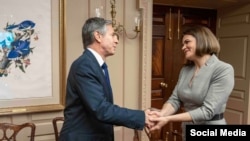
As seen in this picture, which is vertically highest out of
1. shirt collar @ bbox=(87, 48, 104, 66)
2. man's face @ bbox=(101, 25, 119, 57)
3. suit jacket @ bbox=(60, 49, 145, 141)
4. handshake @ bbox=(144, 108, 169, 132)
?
man's face @ bbox=(101, 25, 119, 57)

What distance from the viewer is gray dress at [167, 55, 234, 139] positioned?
1507mm

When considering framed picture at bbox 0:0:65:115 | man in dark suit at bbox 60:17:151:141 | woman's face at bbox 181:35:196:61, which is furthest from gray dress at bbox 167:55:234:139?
framed picture at bbox 0:0:65:115

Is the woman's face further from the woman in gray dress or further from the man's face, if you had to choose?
the man's face

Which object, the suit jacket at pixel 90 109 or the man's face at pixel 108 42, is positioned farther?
the man's face at pixel 108 42

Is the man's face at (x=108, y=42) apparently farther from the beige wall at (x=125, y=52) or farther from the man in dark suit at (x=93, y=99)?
the beige wall at (x=125, y=52)

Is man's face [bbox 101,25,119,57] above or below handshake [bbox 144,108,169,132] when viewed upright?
above

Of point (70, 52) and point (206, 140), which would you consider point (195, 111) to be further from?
point (70, 52)

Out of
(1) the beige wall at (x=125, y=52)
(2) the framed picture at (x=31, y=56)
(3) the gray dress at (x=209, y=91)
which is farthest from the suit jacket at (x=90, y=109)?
(1) the beige wall at (x=125, y=52)

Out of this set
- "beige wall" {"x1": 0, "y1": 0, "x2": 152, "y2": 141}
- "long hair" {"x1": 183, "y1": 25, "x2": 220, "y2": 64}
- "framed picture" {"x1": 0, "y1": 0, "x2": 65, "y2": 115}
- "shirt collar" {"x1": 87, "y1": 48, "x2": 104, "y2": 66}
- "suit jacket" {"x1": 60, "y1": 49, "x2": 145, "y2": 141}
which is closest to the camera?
"suit jacket" {"x1": 60, "y1": 49, "x2": 145, "y2": 141}

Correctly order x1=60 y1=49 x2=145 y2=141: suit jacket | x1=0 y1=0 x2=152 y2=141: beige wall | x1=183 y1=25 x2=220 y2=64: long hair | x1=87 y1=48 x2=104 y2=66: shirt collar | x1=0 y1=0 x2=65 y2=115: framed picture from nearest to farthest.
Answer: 1. x1=60 y1=49 x2=145 y2=141: suit jacket
2. x1=87 y1=48 x2=104 y2=66: shirt collar
3. x1=183 y1=25 x2=220 y2=64: long hair
4. x1=0 y1=0 x2=65 y2=115: framed picture
5. x1=0 y1=0 x2=152 y2=141: beige wall

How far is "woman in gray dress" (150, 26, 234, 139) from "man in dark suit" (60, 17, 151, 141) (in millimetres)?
344

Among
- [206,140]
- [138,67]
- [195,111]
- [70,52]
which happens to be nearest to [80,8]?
[70,52]

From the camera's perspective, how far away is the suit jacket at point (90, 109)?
4.19 feet

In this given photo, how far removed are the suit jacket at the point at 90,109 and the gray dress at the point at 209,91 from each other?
1.31ft
